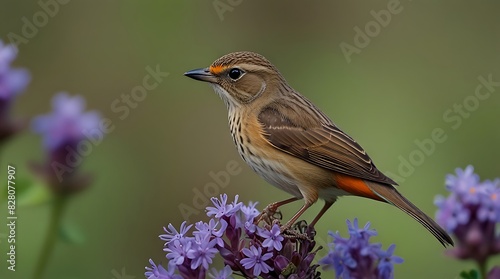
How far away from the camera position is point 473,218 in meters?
2.95

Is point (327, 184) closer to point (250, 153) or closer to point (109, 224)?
point (250, 153)

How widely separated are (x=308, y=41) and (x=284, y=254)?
592cm

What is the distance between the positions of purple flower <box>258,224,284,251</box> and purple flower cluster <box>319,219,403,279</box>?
0.23 m

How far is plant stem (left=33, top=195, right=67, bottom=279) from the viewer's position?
9.27ft

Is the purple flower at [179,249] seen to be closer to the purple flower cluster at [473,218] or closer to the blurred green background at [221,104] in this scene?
the purple flower cluster at [473,218]

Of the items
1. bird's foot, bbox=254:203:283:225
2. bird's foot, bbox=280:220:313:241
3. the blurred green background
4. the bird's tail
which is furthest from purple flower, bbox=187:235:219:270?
the blurred green background

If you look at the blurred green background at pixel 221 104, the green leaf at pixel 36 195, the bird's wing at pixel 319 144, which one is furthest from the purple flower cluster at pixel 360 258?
the blurred green background at pixel 221 104

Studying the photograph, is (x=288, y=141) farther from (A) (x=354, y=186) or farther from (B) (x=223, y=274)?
(B) (x=223, y=274)

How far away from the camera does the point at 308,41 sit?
9.46 metres

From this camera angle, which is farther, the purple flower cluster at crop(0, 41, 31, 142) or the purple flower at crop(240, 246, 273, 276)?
the purple flower at crop(240, 246, 273, 276)

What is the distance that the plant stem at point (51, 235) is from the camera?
282 cm

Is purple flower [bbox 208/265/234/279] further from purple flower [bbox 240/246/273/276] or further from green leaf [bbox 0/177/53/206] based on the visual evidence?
green leaf [bbox 0/177/53/206]

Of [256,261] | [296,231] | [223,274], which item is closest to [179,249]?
[223,274]

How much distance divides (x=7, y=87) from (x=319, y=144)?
2.74 meters
